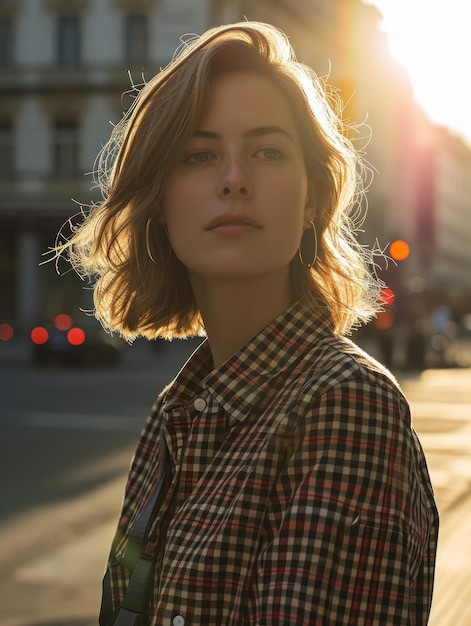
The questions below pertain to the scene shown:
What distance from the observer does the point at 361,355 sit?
65.9 inches

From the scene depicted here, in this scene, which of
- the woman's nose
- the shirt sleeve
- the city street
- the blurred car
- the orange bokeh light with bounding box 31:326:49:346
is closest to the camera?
the shirt sleeve

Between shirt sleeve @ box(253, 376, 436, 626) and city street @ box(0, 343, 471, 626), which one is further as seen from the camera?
city street @ box(0, 343, 471, 626)

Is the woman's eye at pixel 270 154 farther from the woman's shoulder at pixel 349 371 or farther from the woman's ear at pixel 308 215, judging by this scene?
the woman's shoulder at pixel 349 371

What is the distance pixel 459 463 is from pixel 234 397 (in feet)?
29.4

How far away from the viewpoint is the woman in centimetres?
150

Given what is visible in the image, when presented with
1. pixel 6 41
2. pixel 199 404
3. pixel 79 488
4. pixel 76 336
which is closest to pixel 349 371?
pixel 199 404

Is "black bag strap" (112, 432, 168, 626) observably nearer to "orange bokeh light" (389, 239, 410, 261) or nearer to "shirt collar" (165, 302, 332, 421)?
"shirt collar" (165, 302, 332, 421)

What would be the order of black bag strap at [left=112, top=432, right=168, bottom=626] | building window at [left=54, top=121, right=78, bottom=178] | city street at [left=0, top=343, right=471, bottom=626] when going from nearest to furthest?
1. black bag strap at [left=112, top=432, right=168, bottom=626]
2. city street at [left=0, top=343, right=471, bottom=626]
3. building window at [left=54, top=121, right=78, bottom=178]

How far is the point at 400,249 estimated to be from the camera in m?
21.1

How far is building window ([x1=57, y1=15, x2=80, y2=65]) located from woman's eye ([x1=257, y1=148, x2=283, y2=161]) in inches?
1433

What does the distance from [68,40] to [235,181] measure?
36838 millimetres

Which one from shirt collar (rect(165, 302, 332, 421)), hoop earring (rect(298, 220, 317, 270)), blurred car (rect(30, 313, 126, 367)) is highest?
hoop earring (rect(298, 220, 317, 270))

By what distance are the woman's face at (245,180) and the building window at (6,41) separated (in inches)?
1468

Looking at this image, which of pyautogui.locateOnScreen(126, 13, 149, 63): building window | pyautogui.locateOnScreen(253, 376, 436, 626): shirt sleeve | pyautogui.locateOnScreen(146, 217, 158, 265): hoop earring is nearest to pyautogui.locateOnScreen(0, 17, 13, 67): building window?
pyautogui.locateOnScreen(126, 13, 149, 63): building window
